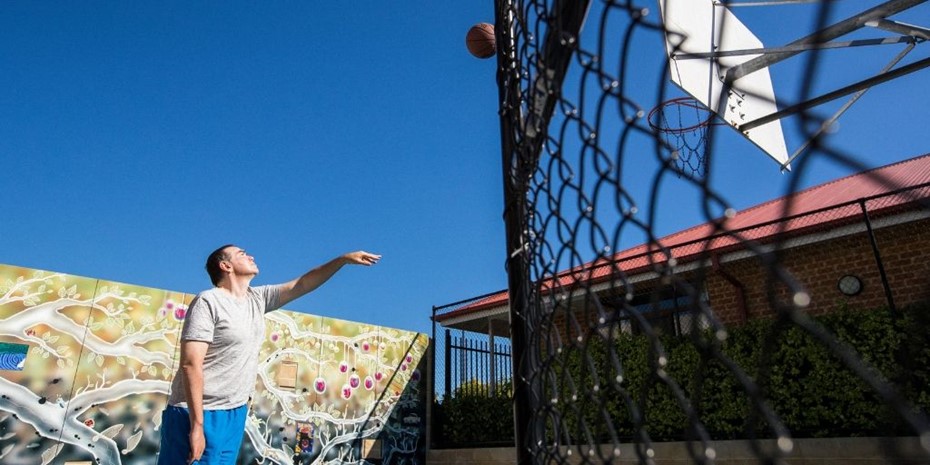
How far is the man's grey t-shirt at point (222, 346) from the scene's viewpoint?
2486 mm

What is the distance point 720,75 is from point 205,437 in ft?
12.5

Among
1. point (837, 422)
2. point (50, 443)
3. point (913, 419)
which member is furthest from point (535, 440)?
point (50, 443)

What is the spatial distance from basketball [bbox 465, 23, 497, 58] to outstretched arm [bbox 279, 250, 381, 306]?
3.72ft

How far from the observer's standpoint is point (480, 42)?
2727mm

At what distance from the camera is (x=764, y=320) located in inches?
265

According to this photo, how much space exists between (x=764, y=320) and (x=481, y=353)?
475 centimetres

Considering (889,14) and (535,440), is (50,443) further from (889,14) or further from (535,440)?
(889,14)

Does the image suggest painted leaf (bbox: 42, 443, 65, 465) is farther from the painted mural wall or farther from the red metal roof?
the red metal roof

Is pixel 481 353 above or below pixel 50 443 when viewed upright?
above

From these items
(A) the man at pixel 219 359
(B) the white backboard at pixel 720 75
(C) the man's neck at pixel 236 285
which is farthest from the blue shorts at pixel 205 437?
(B) the white backboard at pixel 720 75

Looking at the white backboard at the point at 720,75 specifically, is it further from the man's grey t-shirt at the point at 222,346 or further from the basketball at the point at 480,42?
the man's grey t-shirt at the point at 222,346

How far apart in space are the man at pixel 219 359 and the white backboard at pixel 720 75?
7.70ft

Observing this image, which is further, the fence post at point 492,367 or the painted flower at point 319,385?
the fence post at point 492,367

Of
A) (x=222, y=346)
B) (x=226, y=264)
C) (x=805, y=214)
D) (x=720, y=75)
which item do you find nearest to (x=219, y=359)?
(x=222, y=346)
